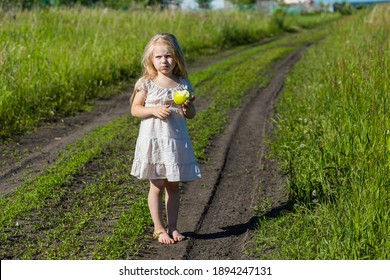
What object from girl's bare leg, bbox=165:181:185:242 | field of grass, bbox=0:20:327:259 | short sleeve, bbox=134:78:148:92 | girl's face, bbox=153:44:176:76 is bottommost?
field of grass, bbox=0:20:327:259

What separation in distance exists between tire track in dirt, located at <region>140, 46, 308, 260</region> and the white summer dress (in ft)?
1.70

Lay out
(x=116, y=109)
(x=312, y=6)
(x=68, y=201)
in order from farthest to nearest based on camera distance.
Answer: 1. (x=312, y=6)
2. (x=116, y=109)
3. (x=68, y=201)

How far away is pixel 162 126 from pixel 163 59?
1.57ft

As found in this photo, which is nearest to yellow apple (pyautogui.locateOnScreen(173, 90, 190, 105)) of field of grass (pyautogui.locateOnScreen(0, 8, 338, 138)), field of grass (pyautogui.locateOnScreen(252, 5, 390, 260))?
field of grass (pyautogui.locateOnScreen(252, 5, 390, 260))

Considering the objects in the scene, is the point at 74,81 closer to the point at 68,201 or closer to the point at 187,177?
the point at 68,201

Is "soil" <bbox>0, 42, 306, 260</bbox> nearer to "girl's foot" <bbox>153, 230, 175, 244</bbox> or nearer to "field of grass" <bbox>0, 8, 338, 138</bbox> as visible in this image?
"girl's foot" <bbox>153, 230, 175, 244</bbox>

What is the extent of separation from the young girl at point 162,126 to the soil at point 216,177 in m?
0.35

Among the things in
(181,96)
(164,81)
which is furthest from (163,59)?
(181,96)

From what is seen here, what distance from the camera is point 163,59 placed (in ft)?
18.2

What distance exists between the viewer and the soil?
5625 mm

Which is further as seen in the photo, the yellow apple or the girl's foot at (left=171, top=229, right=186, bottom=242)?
the girl's foot at (left=171, top=229, right=186, bottom=242)

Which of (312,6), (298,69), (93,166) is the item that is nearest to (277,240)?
(93,166)

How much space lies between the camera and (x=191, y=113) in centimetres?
555

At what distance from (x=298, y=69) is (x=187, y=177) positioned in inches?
449
